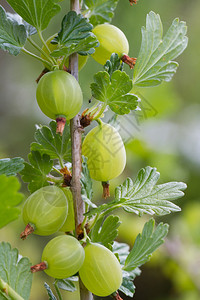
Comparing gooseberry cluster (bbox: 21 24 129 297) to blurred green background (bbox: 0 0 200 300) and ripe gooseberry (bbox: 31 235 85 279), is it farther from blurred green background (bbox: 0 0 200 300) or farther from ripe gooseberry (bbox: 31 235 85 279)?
blurred green background (bbox: 0 0 200 300)

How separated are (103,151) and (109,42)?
0.37 feet

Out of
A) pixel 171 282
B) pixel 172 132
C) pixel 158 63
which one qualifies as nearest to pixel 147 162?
pixel 172 132

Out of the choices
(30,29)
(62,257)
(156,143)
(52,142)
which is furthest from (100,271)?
(156,143)

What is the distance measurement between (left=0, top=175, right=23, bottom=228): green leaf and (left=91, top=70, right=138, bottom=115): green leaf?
5.7 inches

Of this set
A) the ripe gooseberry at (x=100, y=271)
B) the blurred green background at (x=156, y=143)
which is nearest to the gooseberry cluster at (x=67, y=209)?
Result: the ripe gooseberry at (x=100, y=271)

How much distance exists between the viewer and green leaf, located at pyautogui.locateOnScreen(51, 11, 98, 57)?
39 cm

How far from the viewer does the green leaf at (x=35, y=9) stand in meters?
0.39

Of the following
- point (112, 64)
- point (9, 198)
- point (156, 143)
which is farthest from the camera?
point (156, 143)

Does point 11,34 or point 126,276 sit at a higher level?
point 11,34

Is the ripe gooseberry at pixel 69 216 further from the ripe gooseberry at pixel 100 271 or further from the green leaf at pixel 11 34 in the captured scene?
the green leaf at pixel 11 34

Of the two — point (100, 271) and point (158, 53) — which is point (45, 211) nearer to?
point (100, 271)

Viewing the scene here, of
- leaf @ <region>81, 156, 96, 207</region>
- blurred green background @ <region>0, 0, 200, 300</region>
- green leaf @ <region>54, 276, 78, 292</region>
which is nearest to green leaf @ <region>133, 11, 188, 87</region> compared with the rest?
leaf @ <region>81, 156, 96, 207</region>

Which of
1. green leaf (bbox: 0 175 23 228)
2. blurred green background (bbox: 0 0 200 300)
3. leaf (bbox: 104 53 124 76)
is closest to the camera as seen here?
green leaf (bbox: 0 175 23 228)

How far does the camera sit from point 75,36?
1.30ft
